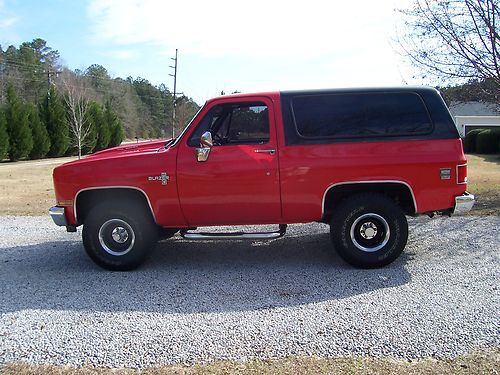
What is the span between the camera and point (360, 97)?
527cm

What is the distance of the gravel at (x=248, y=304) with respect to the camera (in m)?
3.51

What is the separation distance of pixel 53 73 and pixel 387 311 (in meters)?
58.9

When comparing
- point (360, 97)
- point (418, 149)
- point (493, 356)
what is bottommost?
point (493, 356)

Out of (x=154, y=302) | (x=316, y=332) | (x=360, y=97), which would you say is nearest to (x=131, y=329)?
(x=154, y=302)

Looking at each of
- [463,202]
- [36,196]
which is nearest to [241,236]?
[463,202]

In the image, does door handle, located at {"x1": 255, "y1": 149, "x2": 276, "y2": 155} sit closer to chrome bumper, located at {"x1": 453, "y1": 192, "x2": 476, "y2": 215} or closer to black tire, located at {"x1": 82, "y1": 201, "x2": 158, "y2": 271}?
black tire, located at {"x1": 82, "y1": 201, "x2": 158, "y2": 271}

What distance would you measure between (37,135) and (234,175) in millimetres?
29772

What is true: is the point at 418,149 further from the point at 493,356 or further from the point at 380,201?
the point at 493,356

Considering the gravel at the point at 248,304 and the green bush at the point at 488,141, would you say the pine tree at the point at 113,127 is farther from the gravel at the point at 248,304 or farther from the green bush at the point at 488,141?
the gravel at the point at 248,304

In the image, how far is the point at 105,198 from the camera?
557cm

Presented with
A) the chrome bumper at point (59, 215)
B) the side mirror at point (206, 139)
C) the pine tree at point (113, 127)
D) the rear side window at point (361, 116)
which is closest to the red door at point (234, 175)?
the side mirror at point (206, 139)

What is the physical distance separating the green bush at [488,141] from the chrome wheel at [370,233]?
97.9 ft

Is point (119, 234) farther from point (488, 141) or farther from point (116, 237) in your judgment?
point (488, 141)

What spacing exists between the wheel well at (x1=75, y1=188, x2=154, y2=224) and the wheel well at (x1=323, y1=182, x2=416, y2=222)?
2.13m
